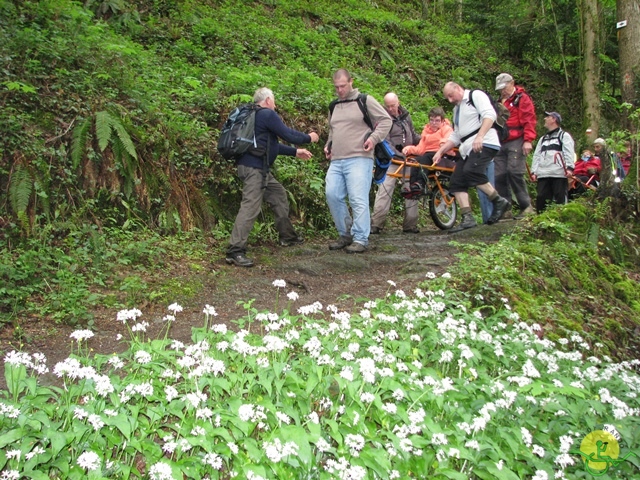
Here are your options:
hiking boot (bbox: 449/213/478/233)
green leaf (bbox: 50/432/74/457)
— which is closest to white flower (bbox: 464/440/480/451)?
green leaf (bbox: 50/432/74/457)

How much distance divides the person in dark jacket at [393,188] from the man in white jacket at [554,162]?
2.32 meters

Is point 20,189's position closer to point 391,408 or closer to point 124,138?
point 124,138

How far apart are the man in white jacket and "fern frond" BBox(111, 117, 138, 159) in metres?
6.85

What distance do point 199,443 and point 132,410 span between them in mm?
550

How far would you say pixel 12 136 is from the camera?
6.70 m

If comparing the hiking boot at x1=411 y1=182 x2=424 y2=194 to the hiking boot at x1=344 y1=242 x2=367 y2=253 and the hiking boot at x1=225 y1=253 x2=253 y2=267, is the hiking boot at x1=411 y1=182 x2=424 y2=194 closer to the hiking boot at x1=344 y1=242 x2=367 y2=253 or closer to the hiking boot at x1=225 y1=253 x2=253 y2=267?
the hiking boot at x1=344 y1=242 x2=367 y2=253

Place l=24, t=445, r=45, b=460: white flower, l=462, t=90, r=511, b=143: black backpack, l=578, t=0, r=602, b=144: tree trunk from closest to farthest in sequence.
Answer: l=24, t=445, r=45, b=460: white flower, l=462, t=90, r=511, b=143: black backpack, l=578, t=0, r=602, b=144: tree trunk

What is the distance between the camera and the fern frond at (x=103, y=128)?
6816mm

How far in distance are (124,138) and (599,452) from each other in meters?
6.60

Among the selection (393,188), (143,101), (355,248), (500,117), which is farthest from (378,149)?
(143,101)

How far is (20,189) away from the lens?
6.15m

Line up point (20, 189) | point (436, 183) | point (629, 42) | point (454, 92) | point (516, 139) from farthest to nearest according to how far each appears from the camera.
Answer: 1. point (629, 42)
2. point (436, 183)
3. point (516, 139)
4. point (454, 92)
5. point (20, 189)

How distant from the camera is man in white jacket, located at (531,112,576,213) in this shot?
29.5 feet

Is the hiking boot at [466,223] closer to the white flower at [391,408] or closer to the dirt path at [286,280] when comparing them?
the dirt path at [286,280]
